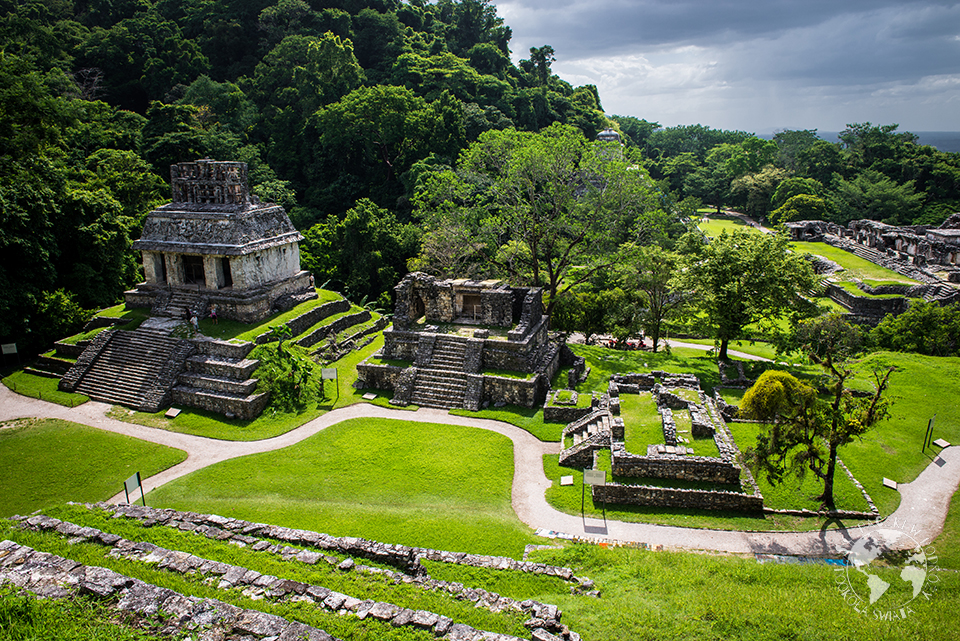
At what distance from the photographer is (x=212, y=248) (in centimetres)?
2622

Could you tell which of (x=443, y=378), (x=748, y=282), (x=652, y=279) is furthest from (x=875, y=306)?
(x=443, y=378)

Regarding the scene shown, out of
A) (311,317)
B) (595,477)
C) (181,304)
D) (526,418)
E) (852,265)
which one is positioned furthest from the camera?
(852,265)

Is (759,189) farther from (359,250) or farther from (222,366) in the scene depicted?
(222,366)

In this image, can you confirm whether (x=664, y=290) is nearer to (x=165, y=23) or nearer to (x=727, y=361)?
(x=727, y=361)

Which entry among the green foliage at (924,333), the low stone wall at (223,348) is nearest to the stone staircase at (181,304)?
the low stone wall at (223,348)

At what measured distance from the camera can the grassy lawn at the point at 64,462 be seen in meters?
16.4

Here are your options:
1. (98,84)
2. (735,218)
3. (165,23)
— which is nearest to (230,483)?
(98,84)

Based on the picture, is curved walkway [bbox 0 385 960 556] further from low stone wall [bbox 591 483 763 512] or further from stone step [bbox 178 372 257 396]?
stone step [bbox 178 372 257 396]

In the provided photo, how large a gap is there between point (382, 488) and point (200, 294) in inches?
613

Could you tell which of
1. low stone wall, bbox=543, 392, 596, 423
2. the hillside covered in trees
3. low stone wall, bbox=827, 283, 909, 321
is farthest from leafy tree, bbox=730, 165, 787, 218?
low stone wall, bbox=543, 392, 596, 423

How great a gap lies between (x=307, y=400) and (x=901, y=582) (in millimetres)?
18769

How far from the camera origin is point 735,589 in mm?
10766

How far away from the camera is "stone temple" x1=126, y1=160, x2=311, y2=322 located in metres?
26.4

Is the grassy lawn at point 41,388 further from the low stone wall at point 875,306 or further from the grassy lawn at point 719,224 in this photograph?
the grassy lawn at point 719,224
